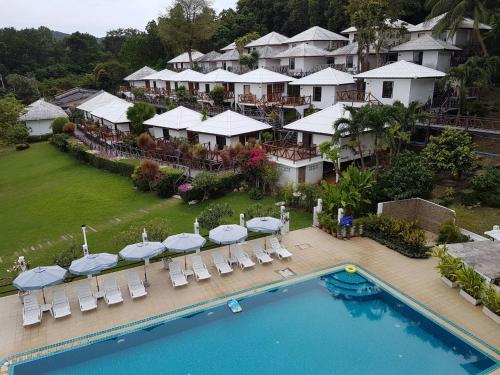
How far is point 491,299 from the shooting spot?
1322cm

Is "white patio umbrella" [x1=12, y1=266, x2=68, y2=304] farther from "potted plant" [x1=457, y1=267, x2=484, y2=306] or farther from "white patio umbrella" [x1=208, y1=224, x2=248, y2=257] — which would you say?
"potted plant" [x1=457, y1=267, x2=484, y2=306]

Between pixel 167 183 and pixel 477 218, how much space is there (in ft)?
61.8

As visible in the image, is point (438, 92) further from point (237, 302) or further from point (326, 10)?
point (326, 10)

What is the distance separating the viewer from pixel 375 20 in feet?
111

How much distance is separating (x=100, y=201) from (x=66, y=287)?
38.7ft

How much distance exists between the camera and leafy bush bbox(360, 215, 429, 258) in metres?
17.7

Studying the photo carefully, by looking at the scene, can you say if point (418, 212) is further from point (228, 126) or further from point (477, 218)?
point (228, 126)

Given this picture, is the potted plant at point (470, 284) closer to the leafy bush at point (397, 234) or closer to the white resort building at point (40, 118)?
the leafy bush at point (397, 234)

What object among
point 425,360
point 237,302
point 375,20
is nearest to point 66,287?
point 237,302

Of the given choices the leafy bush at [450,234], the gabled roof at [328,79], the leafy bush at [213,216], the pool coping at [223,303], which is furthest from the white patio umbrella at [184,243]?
the gabled roof at [328,79]

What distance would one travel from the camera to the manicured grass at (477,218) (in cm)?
1916

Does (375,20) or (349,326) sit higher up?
(375,20)

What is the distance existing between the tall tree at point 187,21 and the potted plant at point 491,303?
5327 cm

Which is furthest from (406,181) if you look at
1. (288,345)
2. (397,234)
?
(288,345)
